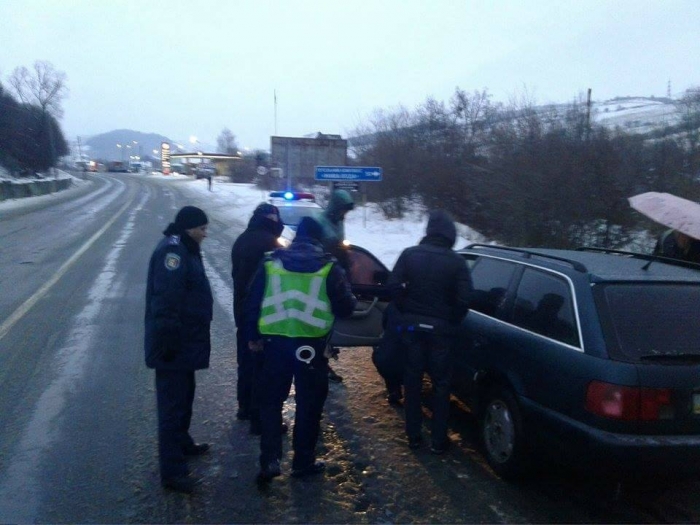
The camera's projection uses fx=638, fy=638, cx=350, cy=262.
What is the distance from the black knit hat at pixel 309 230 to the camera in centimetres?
444

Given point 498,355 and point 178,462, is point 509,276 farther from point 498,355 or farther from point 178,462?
point 178,462

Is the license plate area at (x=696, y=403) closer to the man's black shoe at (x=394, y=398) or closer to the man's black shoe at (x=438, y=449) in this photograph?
the man's black shoe at (x=438, y=449)

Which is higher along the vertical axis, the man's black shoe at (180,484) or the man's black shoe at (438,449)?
the man's black shoe at (180,484)

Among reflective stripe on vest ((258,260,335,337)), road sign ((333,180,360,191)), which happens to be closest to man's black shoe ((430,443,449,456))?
reflective stripe on vest ((258,260,335,337))

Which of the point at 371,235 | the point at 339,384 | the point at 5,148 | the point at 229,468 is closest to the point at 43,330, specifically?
the point at 339,384

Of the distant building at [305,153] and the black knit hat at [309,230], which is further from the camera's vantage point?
the distant building at [305,153]

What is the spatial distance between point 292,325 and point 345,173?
488 inches

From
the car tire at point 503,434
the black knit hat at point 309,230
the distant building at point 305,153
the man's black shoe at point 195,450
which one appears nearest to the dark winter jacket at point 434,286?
the car tire at point 503,434

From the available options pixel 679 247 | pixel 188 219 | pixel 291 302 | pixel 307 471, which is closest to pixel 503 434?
pixel 307 471

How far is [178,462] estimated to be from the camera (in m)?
4.16

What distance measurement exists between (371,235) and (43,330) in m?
13.3

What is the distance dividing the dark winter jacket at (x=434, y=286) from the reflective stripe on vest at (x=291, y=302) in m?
0.87

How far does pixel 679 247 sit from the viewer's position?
650 cm

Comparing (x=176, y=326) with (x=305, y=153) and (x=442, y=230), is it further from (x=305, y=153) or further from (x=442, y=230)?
(x=305, y=153)
